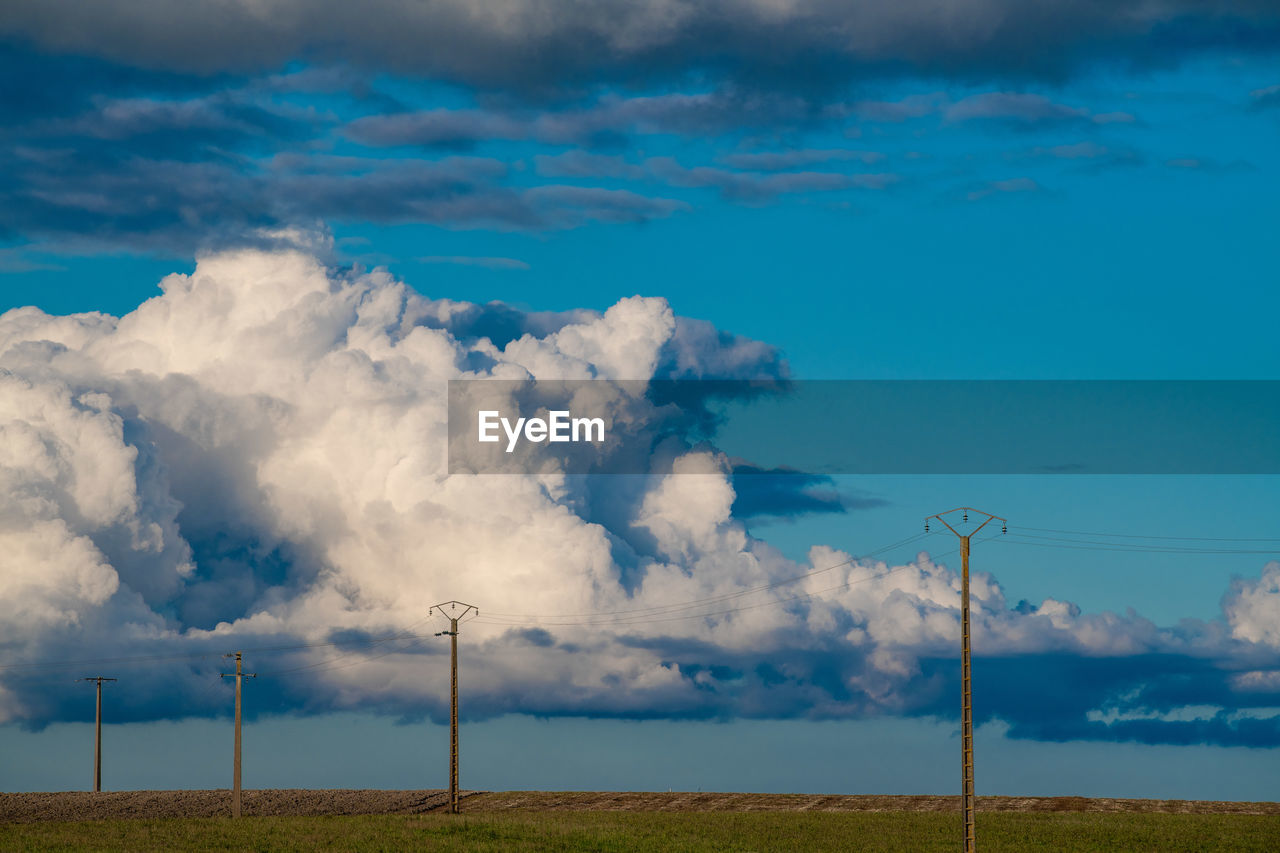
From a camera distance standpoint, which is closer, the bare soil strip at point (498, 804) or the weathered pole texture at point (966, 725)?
the weathered pole texture at point (966, 725)

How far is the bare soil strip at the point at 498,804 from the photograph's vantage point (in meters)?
108

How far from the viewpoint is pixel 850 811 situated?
108875mm

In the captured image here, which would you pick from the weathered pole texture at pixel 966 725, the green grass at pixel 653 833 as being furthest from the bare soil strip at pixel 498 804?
the weathered pole texture at pixel 966 725

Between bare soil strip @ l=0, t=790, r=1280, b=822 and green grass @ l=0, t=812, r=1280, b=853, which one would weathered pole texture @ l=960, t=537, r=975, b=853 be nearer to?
green grass @ l=0, t=812, r=1280, b=853

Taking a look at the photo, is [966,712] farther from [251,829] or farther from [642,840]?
[251,829]

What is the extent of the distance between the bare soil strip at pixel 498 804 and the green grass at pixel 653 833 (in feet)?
22.9

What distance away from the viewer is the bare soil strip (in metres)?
108

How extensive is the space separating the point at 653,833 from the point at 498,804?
90.7 feet

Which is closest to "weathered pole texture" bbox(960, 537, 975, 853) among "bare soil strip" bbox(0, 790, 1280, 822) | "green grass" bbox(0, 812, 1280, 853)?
"green grass" bbox(0, 812, 1280, 853)

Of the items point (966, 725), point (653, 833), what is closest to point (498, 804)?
point (653, 833)

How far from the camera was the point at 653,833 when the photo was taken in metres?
91.3

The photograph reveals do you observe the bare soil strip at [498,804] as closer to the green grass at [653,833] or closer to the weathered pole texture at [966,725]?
the green grass at [653,833]

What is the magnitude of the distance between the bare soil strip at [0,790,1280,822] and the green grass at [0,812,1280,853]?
699 centimetres

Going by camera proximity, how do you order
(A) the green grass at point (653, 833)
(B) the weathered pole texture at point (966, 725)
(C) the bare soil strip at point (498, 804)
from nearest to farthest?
(B) the weathered pole texture at point (966, 725) < (A) the green grass at point (653, 833) < (C) the bare soil strip at point (498, 804)
